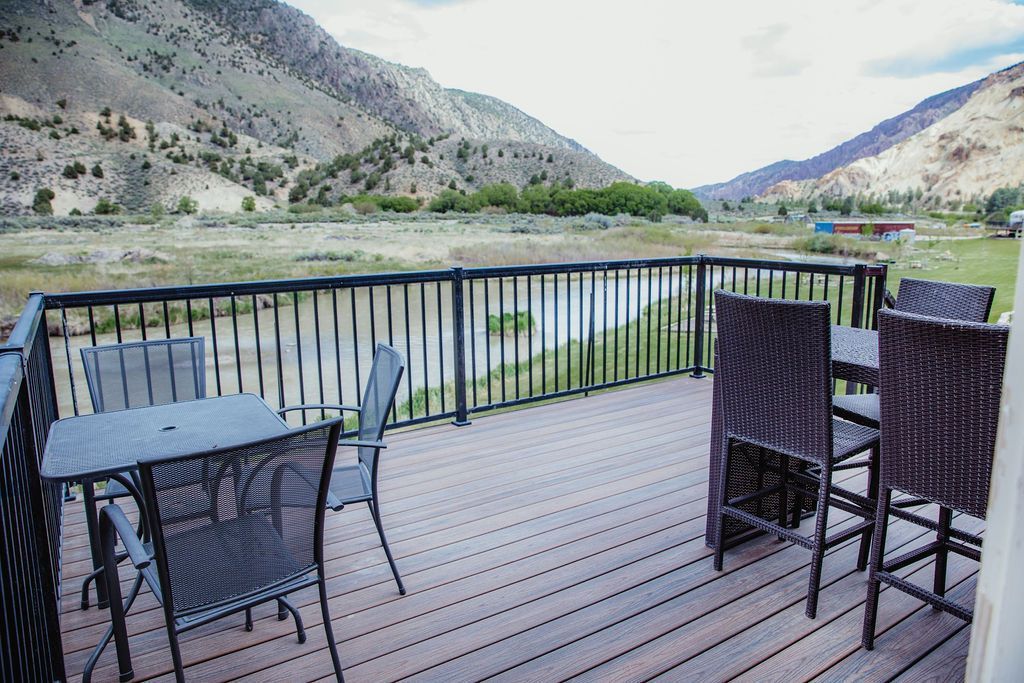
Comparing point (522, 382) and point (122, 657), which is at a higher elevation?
point (122, 657)

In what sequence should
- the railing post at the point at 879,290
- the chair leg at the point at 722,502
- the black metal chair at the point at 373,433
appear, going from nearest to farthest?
the black metal chair at the point at 373,433 < the chair leg at the point at 722,502 < the railing post at the point at 879,290

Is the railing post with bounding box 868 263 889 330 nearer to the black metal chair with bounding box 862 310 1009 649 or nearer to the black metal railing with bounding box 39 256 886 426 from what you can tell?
the black metal railing with bounding box 39 256 886 426

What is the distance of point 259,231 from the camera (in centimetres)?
2558

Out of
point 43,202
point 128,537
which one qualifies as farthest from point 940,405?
point 43,202

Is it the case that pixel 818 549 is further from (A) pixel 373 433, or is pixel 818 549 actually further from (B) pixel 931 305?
(A) pixel 373 433

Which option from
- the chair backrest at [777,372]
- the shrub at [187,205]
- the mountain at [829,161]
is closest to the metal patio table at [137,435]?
the chair backrest at [777,372]

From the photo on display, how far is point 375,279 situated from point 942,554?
304 cm

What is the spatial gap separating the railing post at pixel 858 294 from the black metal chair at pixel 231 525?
3.72 meters

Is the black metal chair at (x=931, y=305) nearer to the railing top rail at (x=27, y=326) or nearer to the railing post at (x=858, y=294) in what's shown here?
the railing post at (x=858, y=294)

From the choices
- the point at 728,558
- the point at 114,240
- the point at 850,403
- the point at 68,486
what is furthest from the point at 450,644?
the point at 114,240

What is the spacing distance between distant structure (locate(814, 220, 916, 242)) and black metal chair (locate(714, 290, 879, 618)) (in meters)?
12.4

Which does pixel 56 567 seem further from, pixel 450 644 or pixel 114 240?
pixel 114 240

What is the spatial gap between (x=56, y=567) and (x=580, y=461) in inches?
96.3

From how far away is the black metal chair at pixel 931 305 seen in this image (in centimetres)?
284
